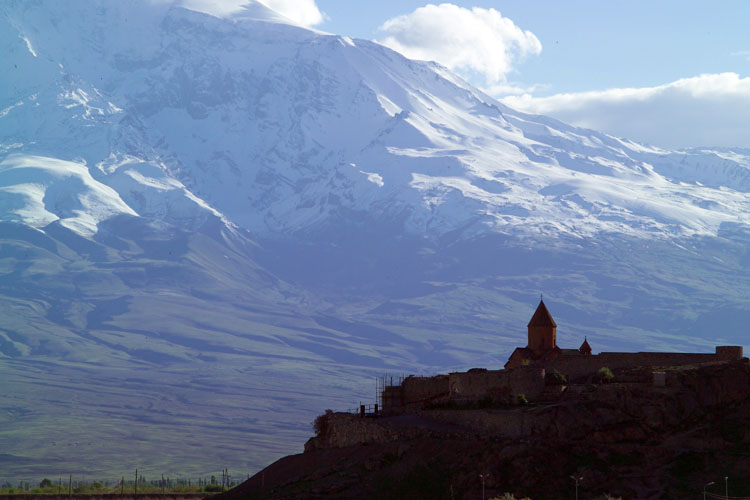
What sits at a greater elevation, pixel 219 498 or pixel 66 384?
pixel 66 384

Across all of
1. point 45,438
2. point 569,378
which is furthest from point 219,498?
point 45,438

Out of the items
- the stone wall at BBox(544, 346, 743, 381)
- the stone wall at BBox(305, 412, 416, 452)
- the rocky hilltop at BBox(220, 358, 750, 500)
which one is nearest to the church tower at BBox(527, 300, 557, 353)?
the stone wall at BBox(544, 346, 743, 381)

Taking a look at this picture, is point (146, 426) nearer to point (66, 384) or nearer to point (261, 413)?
point (261, 413)

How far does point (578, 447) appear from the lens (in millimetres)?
46781

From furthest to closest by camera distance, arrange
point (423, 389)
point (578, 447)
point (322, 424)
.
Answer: point (322, 424)
point (423, 389)
point (578, 447)

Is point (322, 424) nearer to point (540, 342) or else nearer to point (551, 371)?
point (540, 342)

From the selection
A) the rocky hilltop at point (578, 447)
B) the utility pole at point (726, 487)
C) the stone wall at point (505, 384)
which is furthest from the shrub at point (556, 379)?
the utility pole at point (726, 487)

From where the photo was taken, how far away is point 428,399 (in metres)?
57.5

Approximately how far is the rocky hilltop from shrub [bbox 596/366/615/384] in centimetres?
51

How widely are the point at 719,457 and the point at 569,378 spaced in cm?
980

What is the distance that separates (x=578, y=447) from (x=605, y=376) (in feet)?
22.3

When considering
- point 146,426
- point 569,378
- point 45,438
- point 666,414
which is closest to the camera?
point 666,414

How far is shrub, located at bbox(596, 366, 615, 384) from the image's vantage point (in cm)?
5278

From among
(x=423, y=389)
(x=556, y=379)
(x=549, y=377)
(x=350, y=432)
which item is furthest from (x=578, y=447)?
(x=423, y=389)
